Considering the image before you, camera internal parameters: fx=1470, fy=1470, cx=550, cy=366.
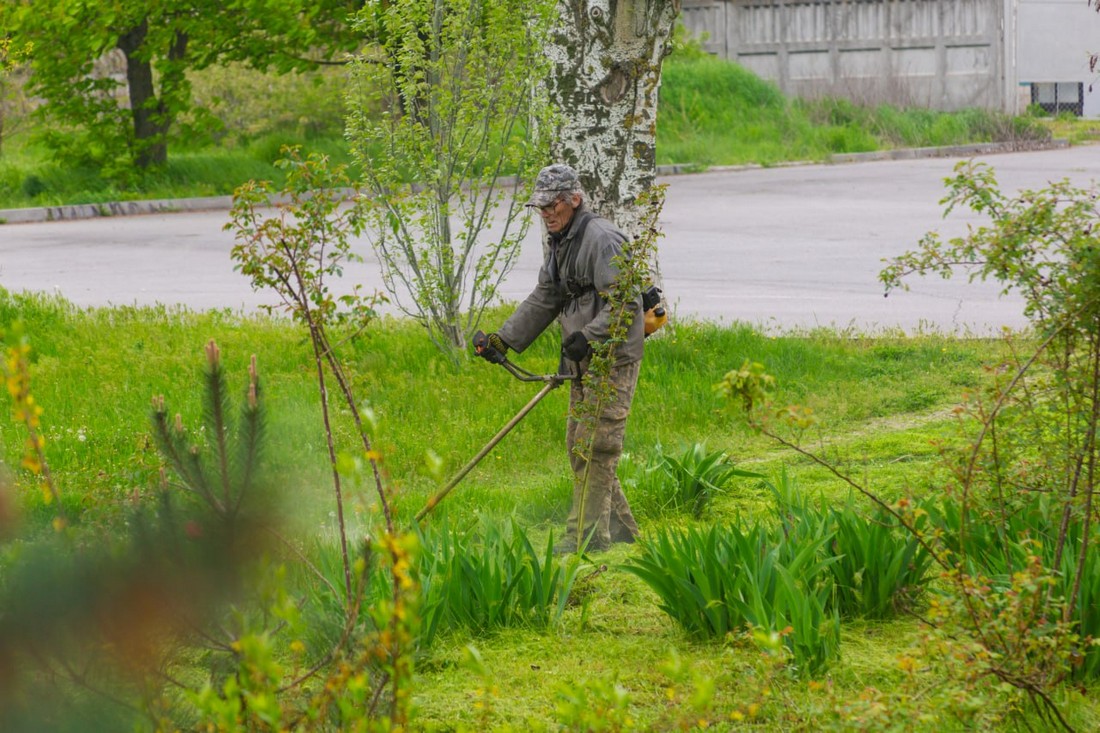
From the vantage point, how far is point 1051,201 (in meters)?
4.29

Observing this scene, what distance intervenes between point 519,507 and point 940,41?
20.4 meters

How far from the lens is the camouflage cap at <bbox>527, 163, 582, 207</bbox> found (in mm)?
5660

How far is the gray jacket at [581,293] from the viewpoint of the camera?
18.5 ft

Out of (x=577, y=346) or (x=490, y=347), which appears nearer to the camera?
(x=577, y=346)

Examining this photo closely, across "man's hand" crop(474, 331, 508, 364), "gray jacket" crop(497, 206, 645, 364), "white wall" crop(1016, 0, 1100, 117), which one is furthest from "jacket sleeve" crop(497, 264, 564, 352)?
"white wall" crop(1016, 0, 1100, 117)

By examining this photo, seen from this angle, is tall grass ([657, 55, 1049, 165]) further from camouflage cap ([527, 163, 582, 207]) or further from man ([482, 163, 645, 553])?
camouflage cap ([527, 163, 582, 207])

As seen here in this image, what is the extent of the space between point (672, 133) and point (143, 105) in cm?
828

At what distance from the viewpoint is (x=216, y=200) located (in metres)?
18.6

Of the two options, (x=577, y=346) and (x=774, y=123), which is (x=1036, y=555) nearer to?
(x=577, y=346)

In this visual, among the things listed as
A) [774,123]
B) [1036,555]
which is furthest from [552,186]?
[774,123]

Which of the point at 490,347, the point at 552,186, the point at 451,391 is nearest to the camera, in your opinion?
the point at 552,186

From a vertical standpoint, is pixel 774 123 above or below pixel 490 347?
above

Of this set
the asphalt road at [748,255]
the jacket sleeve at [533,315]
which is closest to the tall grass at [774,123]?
the asphalt road at [748,255]

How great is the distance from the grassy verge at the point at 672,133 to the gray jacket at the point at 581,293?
13.3m
